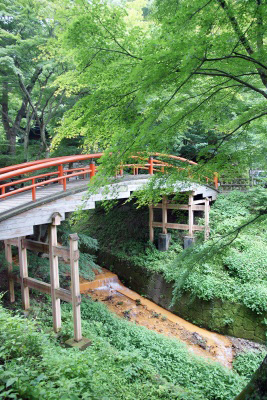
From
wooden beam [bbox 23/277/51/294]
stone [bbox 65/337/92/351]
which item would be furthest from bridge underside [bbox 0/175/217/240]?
stone [bbox 65/337/92/351]

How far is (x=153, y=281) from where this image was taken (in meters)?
10.5

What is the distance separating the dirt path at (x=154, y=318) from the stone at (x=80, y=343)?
3.23m

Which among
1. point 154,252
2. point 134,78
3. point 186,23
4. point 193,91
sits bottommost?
point 154,252

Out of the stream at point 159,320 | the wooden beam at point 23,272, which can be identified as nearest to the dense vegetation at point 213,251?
the stream at point 159,320

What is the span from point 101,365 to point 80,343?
1.18 meters

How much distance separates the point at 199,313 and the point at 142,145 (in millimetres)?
7175

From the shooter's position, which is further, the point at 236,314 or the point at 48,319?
the point at 236,314

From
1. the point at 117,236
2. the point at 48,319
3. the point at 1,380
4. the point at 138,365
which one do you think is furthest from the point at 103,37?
the point at 117,236

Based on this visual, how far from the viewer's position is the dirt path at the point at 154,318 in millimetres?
7309

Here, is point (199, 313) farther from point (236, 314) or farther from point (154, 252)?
point (154, 252)

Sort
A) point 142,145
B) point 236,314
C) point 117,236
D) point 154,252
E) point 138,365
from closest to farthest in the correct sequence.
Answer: point 142,145 → point 138,365 → point 236,314 → point 154,252 → point 117,236

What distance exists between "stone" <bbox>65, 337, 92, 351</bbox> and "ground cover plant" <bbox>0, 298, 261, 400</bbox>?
0.13 metres

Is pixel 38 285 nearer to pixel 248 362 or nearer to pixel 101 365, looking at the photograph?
pixel 101 365

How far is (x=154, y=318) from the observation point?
29.3ft
